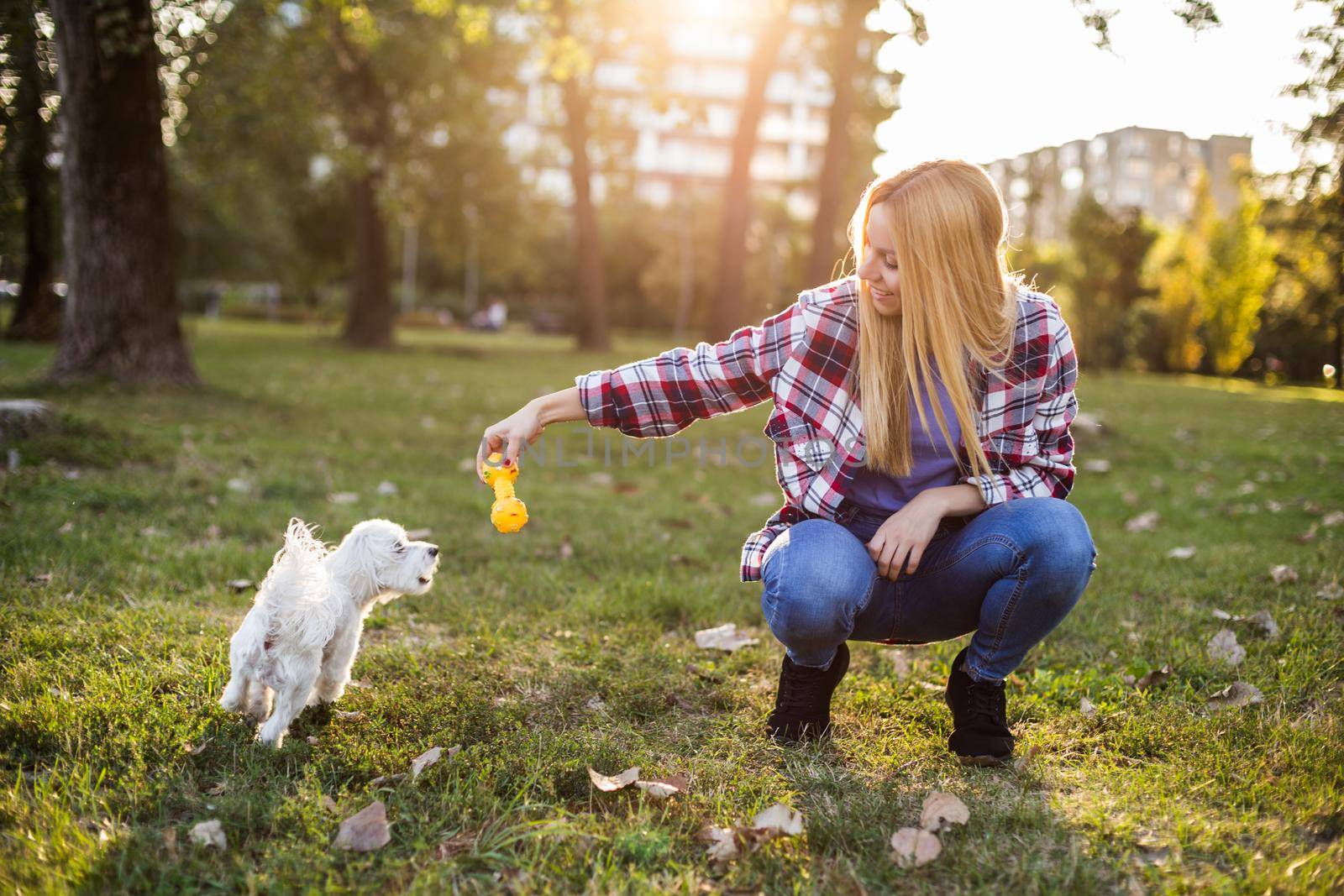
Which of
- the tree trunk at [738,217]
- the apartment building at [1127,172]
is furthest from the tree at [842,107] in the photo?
the apartment building at [1127,172]

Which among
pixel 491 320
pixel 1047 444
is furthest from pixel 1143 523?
pixel 491 320

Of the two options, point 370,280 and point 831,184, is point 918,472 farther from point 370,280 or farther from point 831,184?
point 370,280

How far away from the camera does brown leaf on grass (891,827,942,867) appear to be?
2184 mm

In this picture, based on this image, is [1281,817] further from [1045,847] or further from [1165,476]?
[1165,476]

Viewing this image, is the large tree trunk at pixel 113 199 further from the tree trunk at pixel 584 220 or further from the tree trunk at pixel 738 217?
the tree trunk at pixel 584 220

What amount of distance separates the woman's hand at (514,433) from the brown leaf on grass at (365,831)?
92cm

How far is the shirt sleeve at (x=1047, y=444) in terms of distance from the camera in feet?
8.85

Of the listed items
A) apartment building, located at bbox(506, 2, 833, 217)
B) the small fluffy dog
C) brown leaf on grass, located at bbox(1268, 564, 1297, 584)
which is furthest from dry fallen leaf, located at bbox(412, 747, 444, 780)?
apartment building, located at bbox(506, 2, 833, 217)

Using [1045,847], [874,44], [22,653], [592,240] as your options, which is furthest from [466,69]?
[1045,847]

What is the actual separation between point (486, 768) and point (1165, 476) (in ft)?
23.4

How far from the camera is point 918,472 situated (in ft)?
9.29

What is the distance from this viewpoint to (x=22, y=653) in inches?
Result: 121

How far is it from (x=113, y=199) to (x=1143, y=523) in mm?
8676

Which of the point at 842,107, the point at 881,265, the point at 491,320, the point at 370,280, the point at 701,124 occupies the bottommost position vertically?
the point at 881,265
